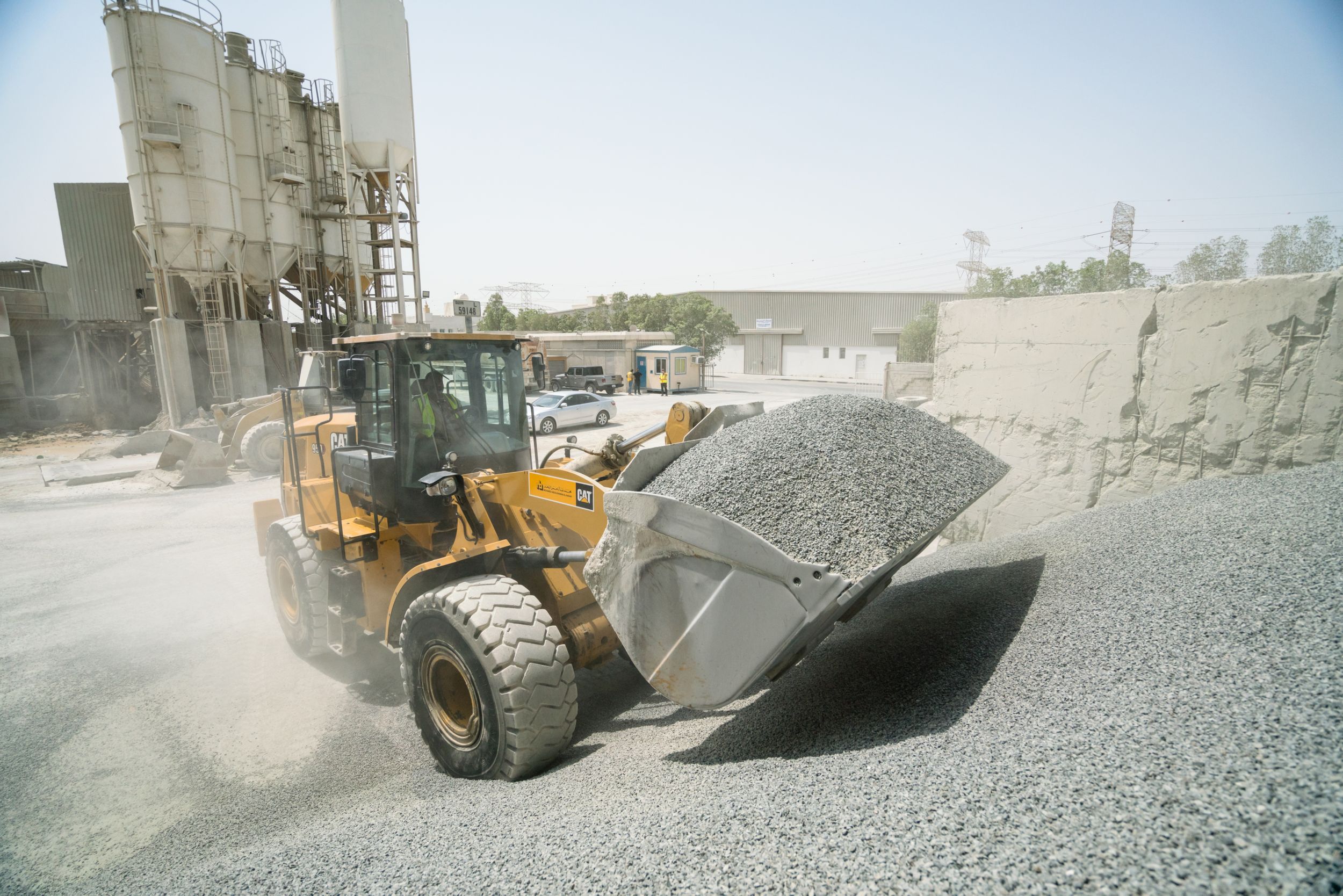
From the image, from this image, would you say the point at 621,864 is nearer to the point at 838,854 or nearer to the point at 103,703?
the point at 838,854

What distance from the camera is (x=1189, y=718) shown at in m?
2.33

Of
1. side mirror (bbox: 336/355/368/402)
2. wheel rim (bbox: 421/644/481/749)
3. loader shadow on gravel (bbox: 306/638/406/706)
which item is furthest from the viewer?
loader shadow on gravel (bbox: 306/638/406/706)

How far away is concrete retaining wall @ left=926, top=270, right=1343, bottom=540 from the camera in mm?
4699

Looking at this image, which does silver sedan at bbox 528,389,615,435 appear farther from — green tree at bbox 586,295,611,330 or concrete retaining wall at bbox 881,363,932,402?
green tree at bbox 586,295,611,330

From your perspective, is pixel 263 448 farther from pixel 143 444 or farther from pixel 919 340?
pixel 919 340

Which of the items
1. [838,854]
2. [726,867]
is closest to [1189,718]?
[838,854]

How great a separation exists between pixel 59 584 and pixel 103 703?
416 centimetres

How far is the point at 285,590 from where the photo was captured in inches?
232

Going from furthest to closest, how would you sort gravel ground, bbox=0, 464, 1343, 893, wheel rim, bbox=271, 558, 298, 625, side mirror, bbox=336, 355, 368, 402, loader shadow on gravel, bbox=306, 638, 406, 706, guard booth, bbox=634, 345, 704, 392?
guard booth, bbox=634, 345, 704, 392
wheel rim, bbox=271, 558, 298, 625
loader shadow on gravel, bbox=306, 638, 406, 706
side mirror, bbox=336, 355, 368, 402
gravel ground, bbox=0, 464, 1343, 893

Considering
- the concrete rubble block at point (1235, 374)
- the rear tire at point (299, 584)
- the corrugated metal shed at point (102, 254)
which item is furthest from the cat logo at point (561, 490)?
the corrugated metal shed at point (102, 254)

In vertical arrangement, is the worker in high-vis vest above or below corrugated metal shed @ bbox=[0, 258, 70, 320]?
below

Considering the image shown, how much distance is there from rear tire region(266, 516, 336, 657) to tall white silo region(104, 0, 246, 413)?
19.2 meters

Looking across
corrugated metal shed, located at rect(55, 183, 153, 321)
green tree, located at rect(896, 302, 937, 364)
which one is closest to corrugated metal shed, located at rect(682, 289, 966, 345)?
green tree, located at rect(896, 302, 937, 364)

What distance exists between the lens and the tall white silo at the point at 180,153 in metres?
19.5
